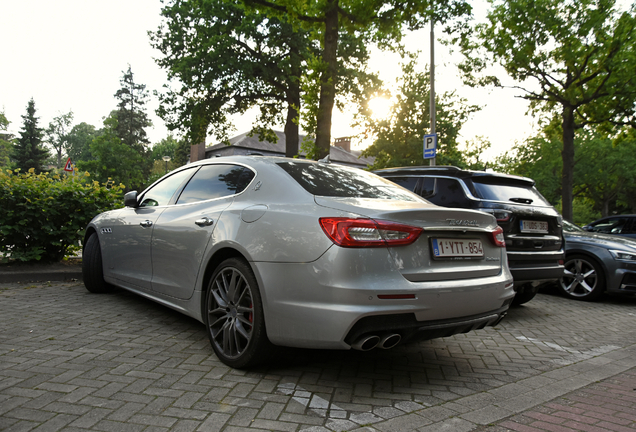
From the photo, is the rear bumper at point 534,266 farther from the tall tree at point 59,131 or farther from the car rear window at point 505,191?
the tall tree at point 59,131

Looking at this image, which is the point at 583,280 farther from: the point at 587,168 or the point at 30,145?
the point at 30,145

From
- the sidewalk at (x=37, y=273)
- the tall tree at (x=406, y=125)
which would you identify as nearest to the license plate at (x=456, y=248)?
the sidewalk at (x=37, y=273)

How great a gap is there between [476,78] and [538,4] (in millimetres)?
3777

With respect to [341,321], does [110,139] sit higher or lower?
higher

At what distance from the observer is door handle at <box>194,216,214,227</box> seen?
3704 mm

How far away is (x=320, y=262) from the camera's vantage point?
2.83m

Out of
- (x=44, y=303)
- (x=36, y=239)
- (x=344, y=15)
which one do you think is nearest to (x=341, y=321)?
(x=44, y=303)

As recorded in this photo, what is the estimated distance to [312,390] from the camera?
304 cm

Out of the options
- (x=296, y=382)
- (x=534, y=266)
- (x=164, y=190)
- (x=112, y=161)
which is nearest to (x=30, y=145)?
(x=112, y=161)

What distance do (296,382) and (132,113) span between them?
73.6 metres

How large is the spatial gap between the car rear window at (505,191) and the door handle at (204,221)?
3393mm

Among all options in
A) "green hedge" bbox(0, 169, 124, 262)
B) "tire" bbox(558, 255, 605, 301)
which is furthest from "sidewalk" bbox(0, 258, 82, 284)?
"tire" bbox(558, 255, 605, 301)

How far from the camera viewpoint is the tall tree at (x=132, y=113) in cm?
6844

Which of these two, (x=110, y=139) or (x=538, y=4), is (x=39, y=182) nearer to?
(x=538, y=4)
